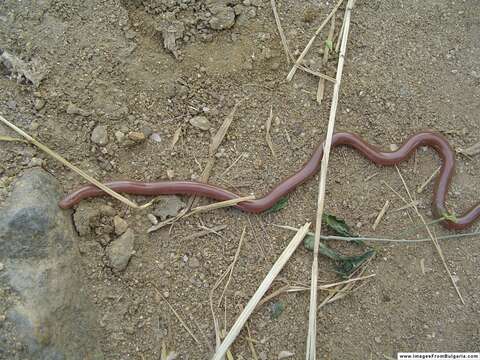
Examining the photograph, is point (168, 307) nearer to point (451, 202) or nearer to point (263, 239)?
→ point (263, 239)

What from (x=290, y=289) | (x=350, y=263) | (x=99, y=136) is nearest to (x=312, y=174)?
(x=350, y=263)

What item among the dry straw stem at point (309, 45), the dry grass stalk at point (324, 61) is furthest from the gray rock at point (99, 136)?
the dry grass stalk at point (324, 61)

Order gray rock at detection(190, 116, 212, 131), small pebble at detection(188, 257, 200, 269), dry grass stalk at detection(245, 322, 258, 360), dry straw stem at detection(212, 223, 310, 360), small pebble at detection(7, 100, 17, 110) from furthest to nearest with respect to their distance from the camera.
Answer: gray rock at detection(190, 116, 212, 131) < small pebble at detection(188, 257, 200, 269) < small pebble at detection(7, 100, 17, 110) < dry grass stalk at detection(245, 322, 258, 360) < dry straw stem at detection(212, 223, 310, 360)

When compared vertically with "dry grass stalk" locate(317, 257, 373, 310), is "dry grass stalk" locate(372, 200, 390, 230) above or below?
above

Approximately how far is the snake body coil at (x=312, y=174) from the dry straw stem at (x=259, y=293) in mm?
503

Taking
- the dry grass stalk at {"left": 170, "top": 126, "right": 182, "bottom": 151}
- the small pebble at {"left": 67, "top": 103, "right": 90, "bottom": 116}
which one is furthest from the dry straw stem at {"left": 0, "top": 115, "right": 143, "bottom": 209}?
the dry grass stalk at {"left": 170, "top": 126, "right": 182, "bottom": 151}

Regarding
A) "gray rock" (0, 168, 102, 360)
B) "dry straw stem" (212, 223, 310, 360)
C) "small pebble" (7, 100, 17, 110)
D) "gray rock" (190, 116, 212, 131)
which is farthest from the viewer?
"gray rock" (190, 116, 212, 131)

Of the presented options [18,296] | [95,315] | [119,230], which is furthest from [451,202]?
[18,296]

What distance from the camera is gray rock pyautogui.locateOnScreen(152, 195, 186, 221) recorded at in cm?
505

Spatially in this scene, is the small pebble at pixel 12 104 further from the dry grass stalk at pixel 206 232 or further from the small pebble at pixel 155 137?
the dry grass stalk at pixel 206 232

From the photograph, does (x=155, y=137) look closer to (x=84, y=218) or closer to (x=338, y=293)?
(x=84, y=218)

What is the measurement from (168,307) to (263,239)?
4.28 feet

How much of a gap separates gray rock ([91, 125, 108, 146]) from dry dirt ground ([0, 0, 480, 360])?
0.06 meters

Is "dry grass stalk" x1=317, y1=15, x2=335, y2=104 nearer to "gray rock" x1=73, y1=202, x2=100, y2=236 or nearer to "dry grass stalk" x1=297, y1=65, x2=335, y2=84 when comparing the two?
"dry grass stalk" x1=297, y1=65, x2=335, y2=84
